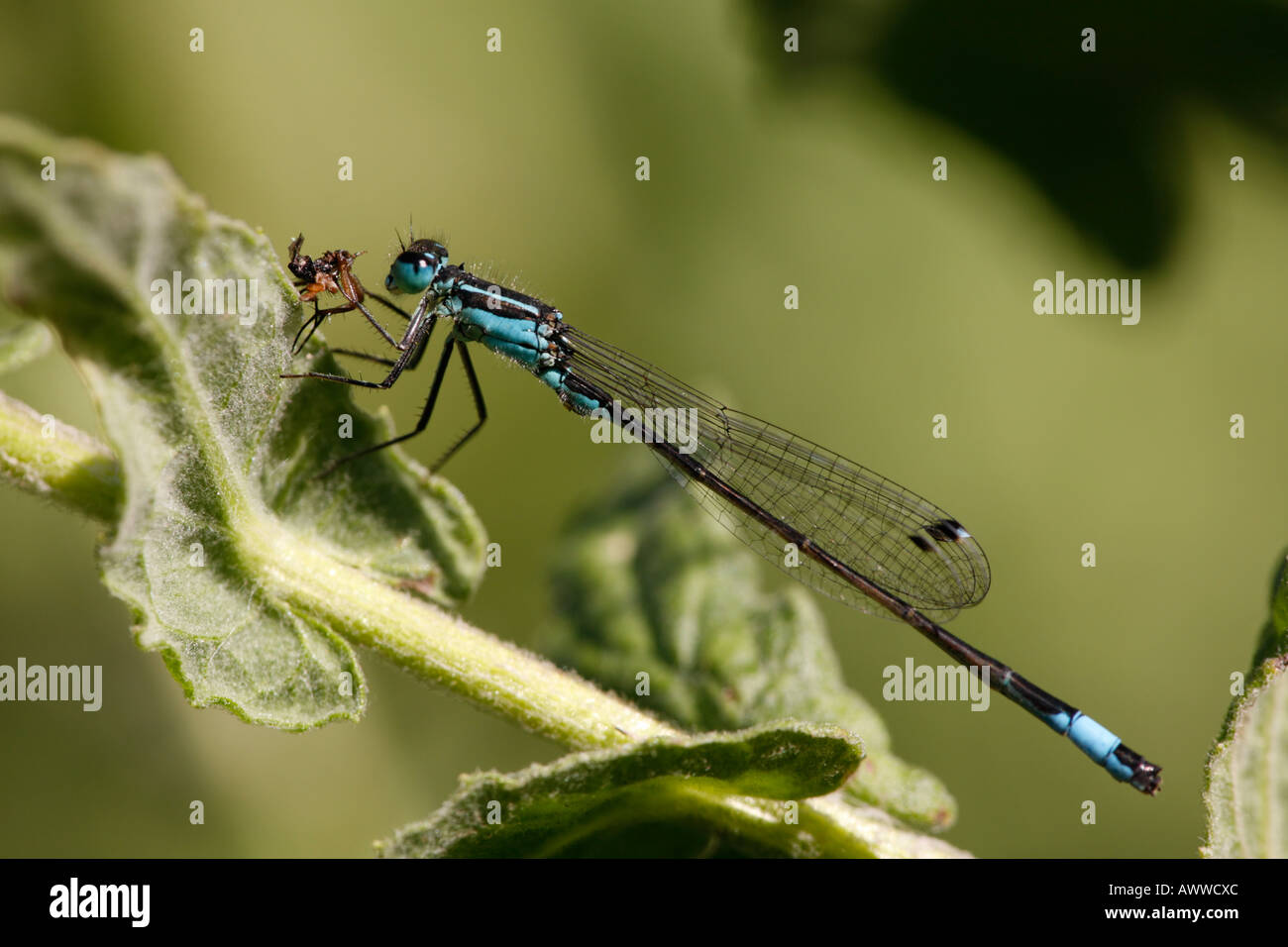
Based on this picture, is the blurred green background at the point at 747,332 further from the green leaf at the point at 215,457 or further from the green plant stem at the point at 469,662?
the green plant stem at the point at 469,662

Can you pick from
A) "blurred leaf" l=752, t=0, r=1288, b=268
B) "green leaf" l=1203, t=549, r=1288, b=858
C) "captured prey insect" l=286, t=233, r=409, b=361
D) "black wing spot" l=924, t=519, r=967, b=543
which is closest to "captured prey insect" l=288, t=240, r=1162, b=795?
"black wing spot" l=924, t=519, r=967, b=543

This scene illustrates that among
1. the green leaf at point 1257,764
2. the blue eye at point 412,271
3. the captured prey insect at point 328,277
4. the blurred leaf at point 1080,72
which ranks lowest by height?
the green leaf at point 1257,764

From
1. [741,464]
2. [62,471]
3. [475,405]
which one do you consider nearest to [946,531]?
[741,464]

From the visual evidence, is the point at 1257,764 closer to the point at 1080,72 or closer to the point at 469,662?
the point at 469,662

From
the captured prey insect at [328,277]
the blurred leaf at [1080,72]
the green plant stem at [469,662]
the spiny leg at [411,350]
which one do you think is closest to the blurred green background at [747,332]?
the blurred leaf at [1080,72]

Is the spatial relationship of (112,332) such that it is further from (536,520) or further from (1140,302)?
(1140,302)

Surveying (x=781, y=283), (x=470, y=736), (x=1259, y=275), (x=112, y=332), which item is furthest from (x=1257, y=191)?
(x=112, y=332)

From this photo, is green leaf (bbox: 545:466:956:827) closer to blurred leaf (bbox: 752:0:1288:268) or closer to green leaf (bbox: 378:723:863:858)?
green leaf (bbox: 378:723:863:858)
